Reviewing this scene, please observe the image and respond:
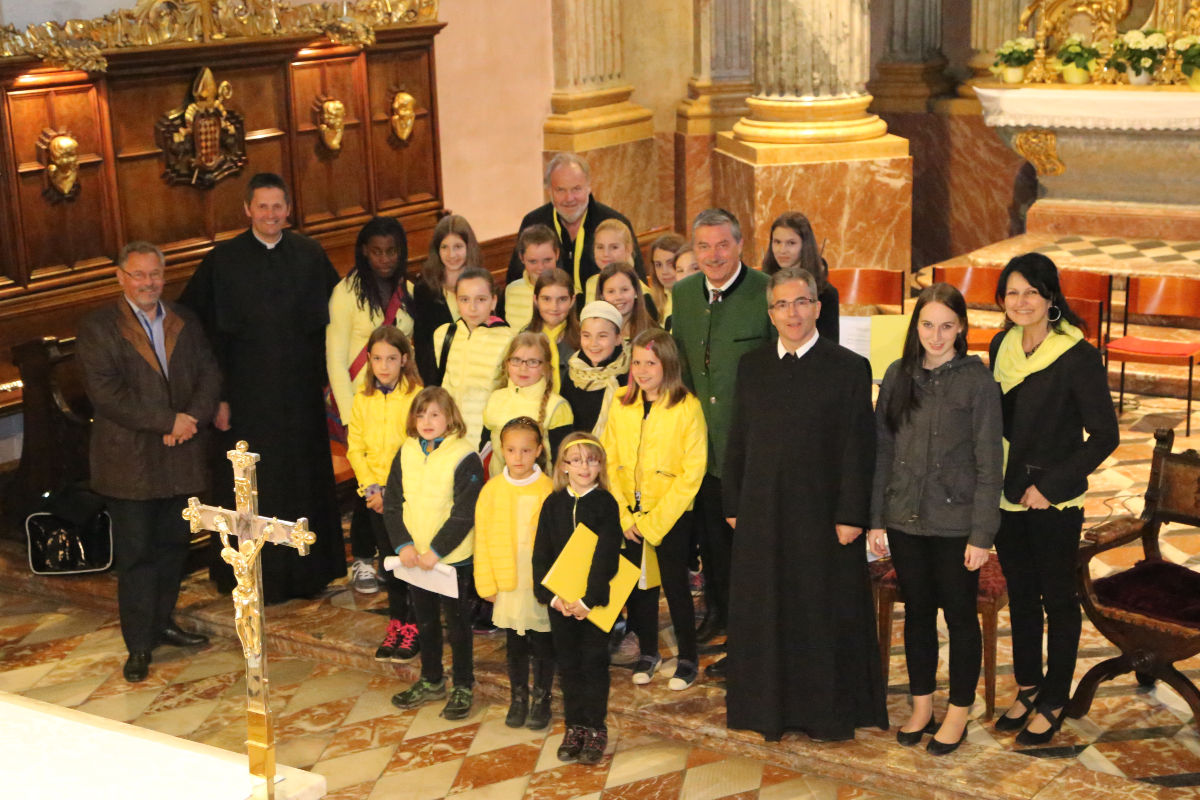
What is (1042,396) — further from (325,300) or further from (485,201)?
(485,201)

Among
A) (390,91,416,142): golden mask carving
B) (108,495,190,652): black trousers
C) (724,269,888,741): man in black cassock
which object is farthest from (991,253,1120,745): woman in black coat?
(390,91,416,142): golden mask carving

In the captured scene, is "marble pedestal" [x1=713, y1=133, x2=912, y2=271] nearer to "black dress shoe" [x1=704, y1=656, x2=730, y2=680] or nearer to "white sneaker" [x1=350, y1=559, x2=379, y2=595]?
"white sneaker" [x1=350, y1=559, x2=379, y2=595]

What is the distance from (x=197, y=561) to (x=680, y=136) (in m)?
6.84

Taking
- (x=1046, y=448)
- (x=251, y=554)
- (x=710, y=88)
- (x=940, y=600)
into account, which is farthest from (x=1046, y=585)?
(x=710, y=88)

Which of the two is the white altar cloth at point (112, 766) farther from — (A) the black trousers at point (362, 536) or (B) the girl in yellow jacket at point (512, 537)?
(A) the black trousers at point (362, 536)

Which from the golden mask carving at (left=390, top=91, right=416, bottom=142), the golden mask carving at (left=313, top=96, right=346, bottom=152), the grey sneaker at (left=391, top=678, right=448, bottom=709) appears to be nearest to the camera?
the grey sneaker at (left=391, top=678, right=448, bottom=709)

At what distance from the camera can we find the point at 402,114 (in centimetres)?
1044

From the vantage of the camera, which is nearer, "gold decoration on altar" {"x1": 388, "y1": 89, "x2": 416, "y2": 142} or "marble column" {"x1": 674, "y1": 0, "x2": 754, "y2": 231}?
"gold decoration on altar" {"x1": 388, "y1": 89, "x2": 416, "y2": 142}

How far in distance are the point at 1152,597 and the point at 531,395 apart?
2.35 m

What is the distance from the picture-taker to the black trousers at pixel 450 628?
19.4ft

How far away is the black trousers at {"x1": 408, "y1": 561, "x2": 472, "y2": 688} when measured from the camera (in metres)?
5.91

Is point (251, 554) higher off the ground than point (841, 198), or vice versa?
point (251, 554)

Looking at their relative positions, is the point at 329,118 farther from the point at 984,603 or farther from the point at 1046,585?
the point at 1046,585

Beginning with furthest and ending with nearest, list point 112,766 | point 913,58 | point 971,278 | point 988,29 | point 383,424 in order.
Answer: point 913,58, point 988,29, point 971,278, point 383,424, point 112,766
